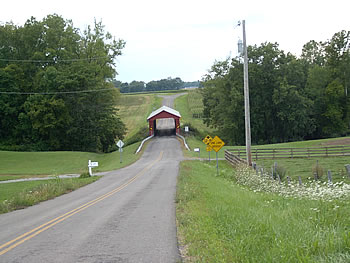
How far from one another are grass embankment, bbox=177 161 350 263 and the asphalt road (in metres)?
0.52

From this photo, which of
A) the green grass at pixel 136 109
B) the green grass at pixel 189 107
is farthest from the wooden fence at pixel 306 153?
the green grass at pixel 136 109

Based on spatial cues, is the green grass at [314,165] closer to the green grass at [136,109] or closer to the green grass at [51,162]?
the green grass at [51,162]

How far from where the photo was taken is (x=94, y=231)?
862 cm

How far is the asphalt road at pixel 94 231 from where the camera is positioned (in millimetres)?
6551

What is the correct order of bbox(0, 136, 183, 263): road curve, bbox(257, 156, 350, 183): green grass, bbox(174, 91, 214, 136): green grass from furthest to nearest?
bbox(174, 91, 214, 136): green grass < bbox(257, 156, 350, 183): green grass < bbox(0, 136, 183, 263): road curve

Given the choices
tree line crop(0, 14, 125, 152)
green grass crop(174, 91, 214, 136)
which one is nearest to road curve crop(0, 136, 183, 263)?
tree line crop(0, 14, 125, 152)

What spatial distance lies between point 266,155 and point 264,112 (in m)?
26.8

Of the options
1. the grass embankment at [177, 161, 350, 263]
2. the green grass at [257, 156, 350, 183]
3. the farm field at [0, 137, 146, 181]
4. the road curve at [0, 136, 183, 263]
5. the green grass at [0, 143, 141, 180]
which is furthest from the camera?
the green grass at [0, 143, 141, 180]

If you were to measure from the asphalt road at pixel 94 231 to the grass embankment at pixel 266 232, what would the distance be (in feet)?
1.72

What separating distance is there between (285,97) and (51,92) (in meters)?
37.1

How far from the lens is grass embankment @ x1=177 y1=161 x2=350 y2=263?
17.7 ft

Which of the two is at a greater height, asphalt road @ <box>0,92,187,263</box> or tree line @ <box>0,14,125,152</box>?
tree line @ <box>0,14,125,152</box>

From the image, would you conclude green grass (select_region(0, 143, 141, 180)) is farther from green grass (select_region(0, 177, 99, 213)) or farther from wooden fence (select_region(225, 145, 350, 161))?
green grass (select_region(0, 177, 99, 213))

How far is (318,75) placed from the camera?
66312 millimetres
